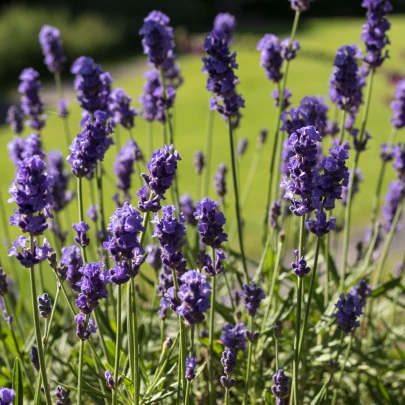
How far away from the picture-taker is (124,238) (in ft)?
5.55

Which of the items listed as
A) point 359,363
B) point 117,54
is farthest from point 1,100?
point 359,363

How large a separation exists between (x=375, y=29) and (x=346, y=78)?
306mm

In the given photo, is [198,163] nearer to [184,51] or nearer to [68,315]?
[68,315]

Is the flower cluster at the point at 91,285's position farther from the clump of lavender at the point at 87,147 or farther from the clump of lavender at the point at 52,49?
the clump of lavender at the point at 52,49

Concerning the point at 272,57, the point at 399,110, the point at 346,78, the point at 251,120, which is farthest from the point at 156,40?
the point at 251,120

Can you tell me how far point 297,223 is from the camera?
12.6 ft

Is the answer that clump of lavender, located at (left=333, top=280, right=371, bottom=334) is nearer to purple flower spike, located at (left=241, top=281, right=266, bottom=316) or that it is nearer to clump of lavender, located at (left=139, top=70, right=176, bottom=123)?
purple flower spike, located at (left=241, top=281, right=266, bottom=316)

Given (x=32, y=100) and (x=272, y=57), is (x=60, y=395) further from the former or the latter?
(x=32, y=100)

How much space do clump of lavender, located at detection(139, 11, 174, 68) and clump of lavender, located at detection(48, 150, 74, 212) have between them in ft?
2.49

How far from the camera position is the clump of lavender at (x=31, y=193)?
167cm

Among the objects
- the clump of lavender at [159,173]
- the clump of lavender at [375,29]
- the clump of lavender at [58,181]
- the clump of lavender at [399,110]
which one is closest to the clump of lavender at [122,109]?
the clump of lavender at [58,181]

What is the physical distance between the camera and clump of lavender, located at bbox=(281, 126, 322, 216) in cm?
178

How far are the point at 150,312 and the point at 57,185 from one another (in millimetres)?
843

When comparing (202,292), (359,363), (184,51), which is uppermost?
(184,51)
